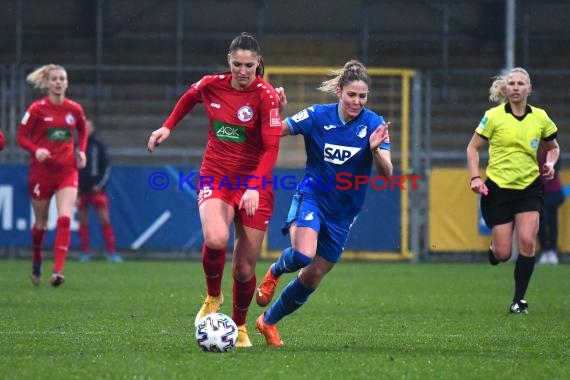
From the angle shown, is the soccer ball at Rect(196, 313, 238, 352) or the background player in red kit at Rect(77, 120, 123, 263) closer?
the soccer ball at Rect(196, 313, 238, 352)

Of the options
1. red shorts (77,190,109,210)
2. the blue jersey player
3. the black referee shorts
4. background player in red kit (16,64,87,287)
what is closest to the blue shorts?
the blue jersey player

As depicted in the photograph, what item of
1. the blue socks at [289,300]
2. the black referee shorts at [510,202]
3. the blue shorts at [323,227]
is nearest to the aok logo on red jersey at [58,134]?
the black referee shorts at [510,202]

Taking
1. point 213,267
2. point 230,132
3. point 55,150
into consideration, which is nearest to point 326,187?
point 230,132

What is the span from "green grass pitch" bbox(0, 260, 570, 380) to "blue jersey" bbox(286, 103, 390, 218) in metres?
0.96

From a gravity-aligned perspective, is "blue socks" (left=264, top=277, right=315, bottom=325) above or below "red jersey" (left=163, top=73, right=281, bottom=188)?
below

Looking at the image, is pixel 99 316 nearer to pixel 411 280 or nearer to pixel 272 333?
pixel 272 333

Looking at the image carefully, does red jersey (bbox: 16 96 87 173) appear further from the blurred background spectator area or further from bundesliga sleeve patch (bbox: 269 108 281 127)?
the blurred background spectator area

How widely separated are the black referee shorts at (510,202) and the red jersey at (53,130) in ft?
15.7

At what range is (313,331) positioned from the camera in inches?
356

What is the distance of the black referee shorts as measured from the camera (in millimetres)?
10742

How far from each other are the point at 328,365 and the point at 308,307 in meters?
4.33

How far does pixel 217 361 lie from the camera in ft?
23.1

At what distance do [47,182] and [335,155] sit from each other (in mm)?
5834

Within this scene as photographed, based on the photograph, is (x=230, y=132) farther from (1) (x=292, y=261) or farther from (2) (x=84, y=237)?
(2) (x=84, y=237)
